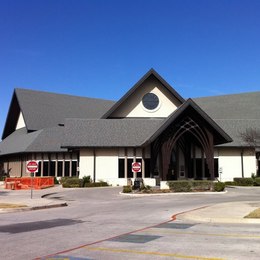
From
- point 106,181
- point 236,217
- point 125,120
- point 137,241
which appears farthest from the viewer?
point 125,120

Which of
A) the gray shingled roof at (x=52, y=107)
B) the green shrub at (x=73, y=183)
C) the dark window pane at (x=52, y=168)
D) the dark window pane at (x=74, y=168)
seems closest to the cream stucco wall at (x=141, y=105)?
the dark window pane at (x=74, y=168)

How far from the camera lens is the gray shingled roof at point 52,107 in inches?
2088

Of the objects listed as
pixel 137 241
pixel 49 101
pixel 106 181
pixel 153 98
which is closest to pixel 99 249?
pixel 137 241

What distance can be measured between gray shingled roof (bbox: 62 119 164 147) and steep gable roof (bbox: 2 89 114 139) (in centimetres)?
1155

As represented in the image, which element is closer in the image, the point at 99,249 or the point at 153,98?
the point at 99,249

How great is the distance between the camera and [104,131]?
41688 mm

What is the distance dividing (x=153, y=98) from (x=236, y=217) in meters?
32.6

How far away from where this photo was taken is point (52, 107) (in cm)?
5675

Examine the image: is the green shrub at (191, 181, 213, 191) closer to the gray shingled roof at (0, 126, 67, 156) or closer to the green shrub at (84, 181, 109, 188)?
the green shrub at (84, 181, 109, 188)

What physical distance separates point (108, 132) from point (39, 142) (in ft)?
28.5

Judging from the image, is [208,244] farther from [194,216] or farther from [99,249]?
[194,216]

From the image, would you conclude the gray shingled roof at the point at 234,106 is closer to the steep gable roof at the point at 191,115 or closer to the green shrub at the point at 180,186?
the steep gable roof at the point at 191,115

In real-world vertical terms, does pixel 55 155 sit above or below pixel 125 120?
below

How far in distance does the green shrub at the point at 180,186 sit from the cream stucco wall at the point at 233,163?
11430mm
